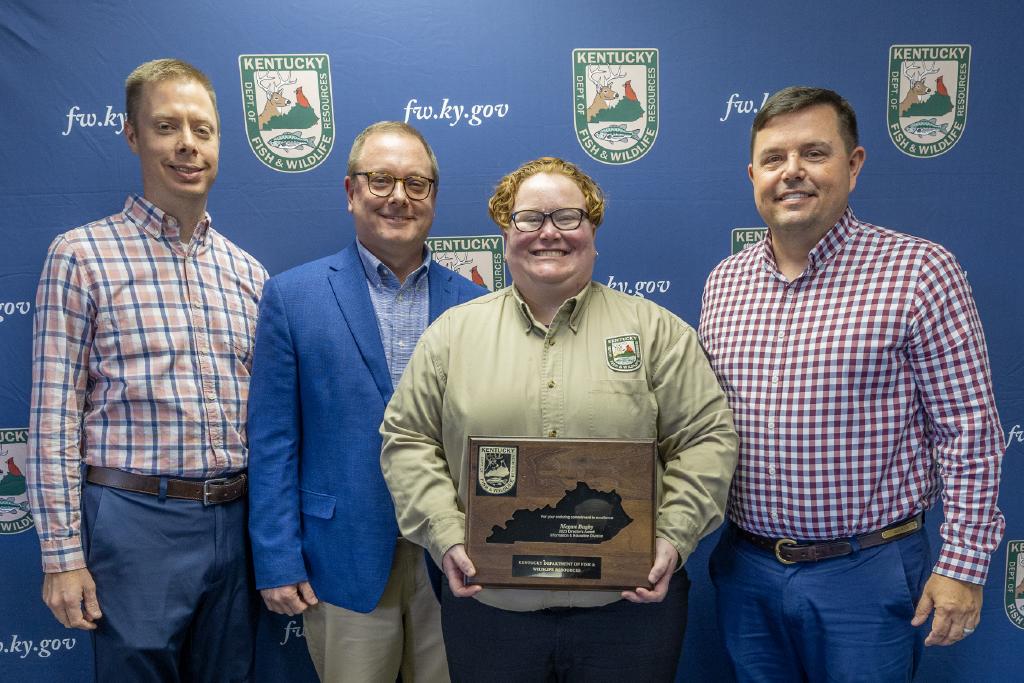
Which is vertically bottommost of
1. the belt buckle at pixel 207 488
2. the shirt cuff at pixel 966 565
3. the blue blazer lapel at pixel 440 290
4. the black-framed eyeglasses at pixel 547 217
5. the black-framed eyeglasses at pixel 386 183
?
the shirt cuff at pixel 966 565

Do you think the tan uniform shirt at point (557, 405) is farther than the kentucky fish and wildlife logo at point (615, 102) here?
No

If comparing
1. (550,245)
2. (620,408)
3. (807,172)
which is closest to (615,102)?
(807,172)

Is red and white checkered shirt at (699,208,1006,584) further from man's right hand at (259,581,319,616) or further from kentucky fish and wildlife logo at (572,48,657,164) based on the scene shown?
man's right hand at (259,581,319,616)

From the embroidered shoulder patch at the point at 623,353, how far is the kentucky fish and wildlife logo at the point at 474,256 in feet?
2.61

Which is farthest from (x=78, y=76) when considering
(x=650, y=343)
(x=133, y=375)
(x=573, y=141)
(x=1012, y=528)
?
(x=1012, y=528)

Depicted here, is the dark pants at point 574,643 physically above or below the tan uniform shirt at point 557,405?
below

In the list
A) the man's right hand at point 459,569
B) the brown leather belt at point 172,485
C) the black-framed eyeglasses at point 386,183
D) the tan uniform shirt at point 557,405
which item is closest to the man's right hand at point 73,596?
the brown leather belt at point 172,485

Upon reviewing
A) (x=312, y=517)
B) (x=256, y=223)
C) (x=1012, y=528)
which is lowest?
(x=1012, y=528)

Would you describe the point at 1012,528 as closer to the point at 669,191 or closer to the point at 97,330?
the point at 669,191

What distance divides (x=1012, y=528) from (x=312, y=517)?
2.23 meters

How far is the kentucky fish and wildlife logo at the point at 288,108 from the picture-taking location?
2.14 metres

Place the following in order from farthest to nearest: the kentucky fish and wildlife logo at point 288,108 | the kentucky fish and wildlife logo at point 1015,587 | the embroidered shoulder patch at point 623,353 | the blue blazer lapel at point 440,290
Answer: the kentucky fish and wildlife logo at point 1015,587 → the kentucky fish and wildlife logo at point 288,108 → the blue blazer lapel at point 440,290 → the embroidered shoulder patch at point 623,353

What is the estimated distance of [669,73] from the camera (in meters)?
2.19

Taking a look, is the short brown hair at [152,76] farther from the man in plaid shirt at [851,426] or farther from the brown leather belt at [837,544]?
the brown leather belt at [837,544]
